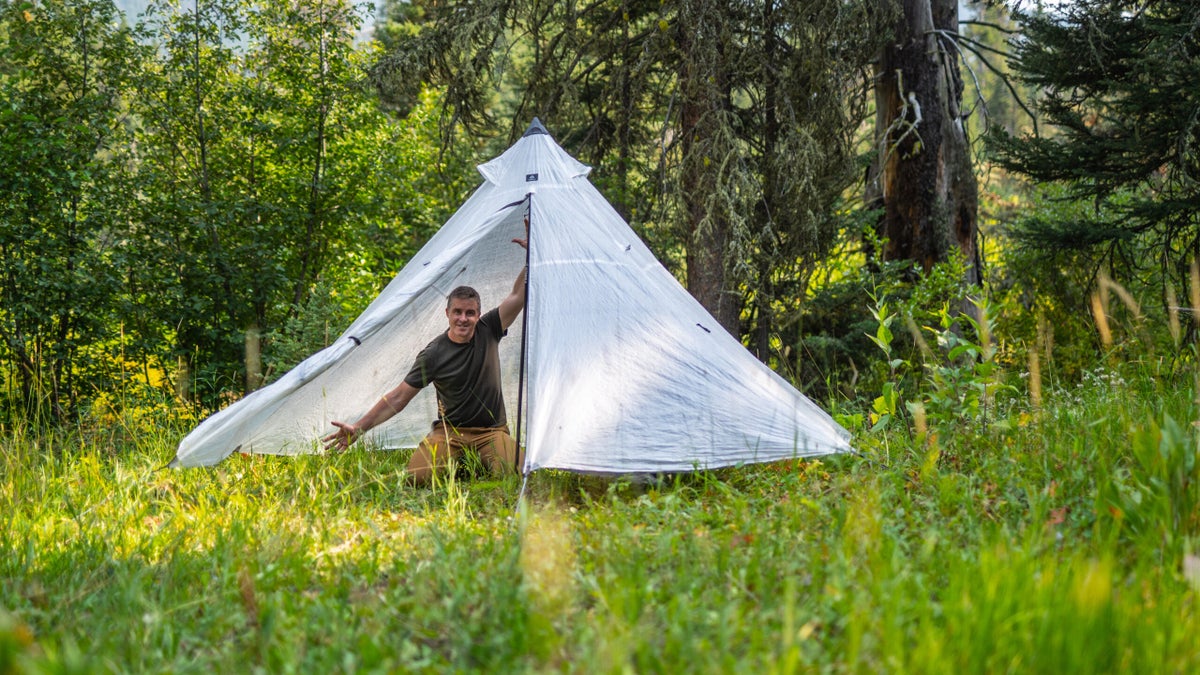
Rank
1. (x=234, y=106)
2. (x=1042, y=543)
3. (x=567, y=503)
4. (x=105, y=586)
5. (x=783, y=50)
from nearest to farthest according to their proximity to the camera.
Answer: (x=1042, y=543) → (x=105, y=586) → (x=567, y=503) → (x=783, y=50) → (x=234, y=106)

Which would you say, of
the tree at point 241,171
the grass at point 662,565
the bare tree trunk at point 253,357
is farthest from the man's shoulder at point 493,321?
the tree at point 241,171

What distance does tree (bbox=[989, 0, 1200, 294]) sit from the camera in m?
5.81

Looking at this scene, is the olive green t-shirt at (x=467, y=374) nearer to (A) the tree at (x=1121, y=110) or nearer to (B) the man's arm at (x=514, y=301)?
(B) the man's arm at (x=514, y=301)

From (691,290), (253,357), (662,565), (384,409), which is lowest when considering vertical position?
(662,565)

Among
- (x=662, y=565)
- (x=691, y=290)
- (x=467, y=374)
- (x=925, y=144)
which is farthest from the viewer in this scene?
(x=925, y=144)

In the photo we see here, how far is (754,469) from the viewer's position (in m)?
4.13

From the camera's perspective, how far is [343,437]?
170 inches

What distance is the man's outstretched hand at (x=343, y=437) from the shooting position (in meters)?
4.25

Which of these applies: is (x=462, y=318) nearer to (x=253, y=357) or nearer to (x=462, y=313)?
(x=462, y=313)

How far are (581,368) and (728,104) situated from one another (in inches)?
136

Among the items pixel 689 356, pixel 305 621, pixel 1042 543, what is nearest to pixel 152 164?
pixel 689 356

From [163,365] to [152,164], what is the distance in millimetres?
2080

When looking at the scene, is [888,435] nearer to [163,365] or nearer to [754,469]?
[754,469]

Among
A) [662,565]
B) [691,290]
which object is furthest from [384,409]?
[691,290]
